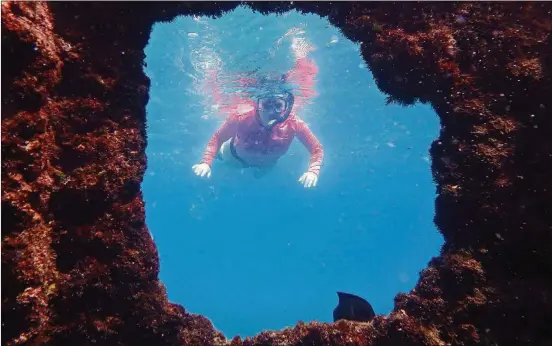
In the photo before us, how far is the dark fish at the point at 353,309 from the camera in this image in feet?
15.9

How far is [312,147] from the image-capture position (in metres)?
13.9

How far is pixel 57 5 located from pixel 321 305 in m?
91.5

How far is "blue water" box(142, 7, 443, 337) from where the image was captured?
1756cm

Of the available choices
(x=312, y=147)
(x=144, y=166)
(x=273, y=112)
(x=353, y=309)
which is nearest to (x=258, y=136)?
(x=273, y=112)

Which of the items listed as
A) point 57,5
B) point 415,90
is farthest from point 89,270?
point 415,90

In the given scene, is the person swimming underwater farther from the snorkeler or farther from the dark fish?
the dark fish

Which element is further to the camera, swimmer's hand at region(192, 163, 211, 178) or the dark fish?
swimmer's hand at region(192, 163, 211, 178)

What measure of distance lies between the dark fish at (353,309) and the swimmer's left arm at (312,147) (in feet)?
23.2

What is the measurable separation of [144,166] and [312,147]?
9859mm

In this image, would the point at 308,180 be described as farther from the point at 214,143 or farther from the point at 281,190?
the point at 281,190

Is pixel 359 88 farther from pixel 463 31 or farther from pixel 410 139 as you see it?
pixel 463 31

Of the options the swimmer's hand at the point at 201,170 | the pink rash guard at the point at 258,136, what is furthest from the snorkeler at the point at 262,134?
the swimmer's hand at the point at 201,170

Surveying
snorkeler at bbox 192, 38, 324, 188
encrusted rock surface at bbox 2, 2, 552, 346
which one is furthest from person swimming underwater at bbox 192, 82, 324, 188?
encrusted rock surface at bbox 2, 2, 552, 346

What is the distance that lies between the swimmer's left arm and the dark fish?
23.2 feet
